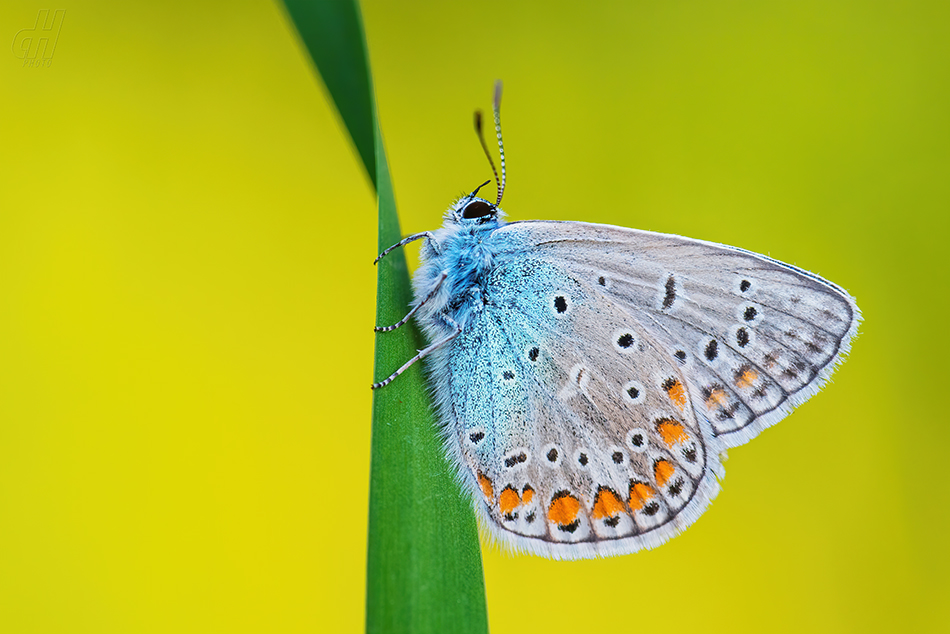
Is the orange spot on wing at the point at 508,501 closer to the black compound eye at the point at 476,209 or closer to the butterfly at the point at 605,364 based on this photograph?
the butterfly at the point at 605,364

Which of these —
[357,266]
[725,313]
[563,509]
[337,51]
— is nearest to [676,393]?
[725,313]

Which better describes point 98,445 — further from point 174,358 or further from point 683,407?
point 683,407

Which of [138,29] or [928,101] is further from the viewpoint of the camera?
[928,101]

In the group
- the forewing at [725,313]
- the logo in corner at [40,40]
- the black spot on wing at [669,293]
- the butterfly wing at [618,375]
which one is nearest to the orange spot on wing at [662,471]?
the butterfly wing at [618,375]

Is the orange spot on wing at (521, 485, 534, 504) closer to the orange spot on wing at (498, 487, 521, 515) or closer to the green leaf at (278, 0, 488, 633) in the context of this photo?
the orange spot on wing at (498, 487, 521, 515)

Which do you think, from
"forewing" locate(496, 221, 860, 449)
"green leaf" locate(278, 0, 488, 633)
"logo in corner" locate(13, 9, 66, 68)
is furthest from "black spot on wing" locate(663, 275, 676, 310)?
"logo in corner" locate(13, 9, 66, 68)

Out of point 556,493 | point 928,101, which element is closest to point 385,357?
point 556,493

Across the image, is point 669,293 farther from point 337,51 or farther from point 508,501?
point 337,51
